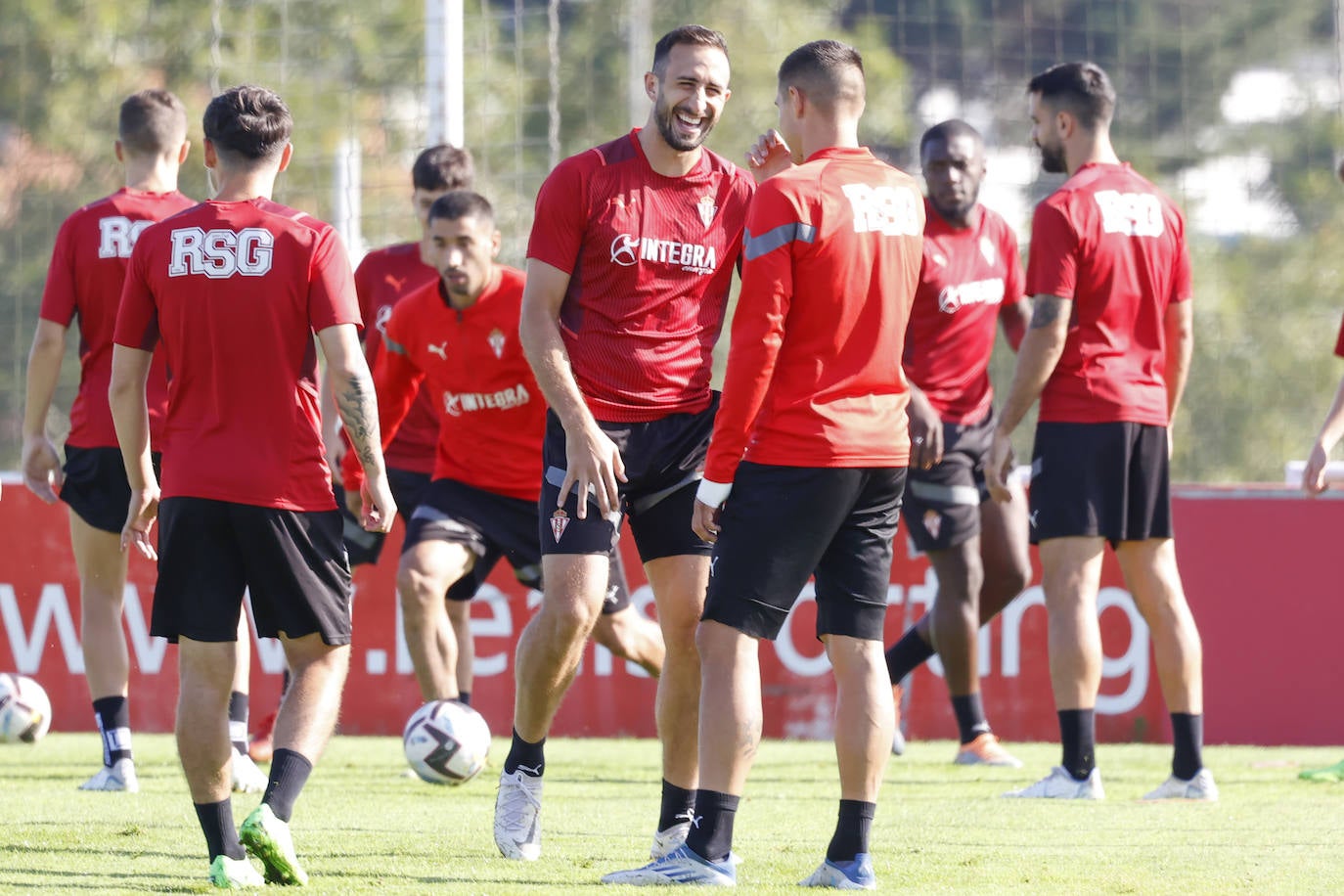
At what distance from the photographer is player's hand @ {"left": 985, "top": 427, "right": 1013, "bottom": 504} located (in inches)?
274

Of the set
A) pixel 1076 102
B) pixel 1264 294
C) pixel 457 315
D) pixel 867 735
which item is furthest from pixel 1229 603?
pixel 1264 294

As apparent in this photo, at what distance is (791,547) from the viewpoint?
15.3ft

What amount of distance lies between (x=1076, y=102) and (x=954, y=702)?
2.72m

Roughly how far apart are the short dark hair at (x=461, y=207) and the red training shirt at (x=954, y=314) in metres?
1.95

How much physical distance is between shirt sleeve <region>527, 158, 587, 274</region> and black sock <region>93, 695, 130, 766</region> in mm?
2857

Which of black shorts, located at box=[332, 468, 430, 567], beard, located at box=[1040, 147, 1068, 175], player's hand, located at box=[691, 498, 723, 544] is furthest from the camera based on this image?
black shorts, located at box=[332, 468, 430, 567]

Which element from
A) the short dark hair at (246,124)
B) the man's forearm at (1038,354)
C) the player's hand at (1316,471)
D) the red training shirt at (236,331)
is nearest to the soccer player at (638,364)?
the red training shirt at (236,331)

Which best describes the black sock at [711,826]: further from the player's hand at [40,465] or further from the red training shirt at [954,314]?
the red training shirt at [954,314]

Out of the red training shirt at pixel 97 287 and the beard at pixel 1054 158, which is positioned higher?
the beard at pixel 1054 158

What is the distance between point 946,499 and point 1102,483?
50.1 inches

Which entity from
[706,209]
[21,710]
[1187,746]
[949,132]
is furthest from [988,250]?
[21,710]

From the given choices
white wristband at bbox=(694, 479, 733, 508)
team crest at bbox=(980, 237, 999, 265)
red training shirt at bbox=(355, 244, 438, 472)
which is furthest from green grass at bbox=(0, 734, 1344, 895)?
team crest at bbox=(980, 237, 999, 265)

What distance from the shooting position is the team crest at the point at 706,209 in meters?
5.35

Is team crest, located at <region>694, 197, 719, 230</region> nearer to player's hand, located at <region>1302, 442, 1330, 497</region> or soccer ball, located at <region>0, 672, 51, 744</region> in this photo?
player's hand, located at <region>1302, 442, 1330, 497</region>
